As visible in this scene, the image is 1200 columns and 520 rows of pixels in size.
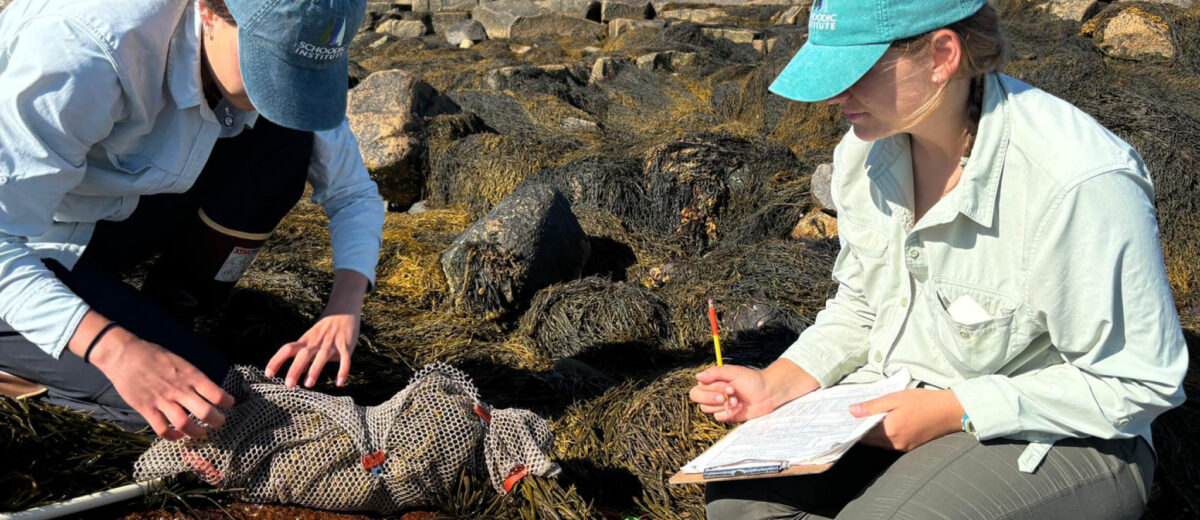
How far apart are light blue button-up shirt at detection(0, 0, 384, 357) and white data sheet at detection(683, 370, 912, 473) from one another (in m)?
1.56

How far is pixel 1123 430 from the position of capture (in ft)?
6.22

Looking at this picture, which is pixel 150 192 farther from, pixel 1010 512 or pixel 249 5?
pixel 1010 512

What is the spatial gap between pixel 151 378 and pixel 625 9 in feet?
54.3

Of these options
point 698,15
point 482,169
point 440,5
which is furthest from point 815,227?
point 440,5

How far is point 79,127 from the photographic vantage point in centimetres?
226

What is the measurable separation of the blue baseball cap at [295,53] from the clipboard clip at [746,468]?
1243 mm

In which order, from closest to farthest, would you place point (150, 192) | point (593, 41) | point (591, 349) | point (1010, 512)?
point (1010, 512) → point (150, 192) → point (591, 349) → point (593, 41)

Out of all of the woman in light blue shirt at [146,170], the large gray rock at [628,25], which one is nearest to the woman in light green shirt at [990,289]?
the woman in light blue shirt at [146,170]

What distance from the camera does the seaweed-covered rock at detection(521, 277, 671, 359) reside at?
3943 millimetres

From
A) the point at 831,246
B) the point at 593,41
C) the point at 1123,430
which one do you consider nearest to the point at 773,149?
the point at 831,246

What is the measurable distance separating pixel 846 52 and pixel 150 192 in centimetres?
189

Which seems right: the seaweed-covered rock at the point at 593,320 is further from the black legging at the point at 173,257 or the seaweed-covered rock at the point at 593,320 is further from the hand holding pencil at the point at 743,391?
the hand holding pencil at the point at 743,391

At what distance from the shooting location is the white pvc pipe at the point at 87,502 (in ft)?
7.54

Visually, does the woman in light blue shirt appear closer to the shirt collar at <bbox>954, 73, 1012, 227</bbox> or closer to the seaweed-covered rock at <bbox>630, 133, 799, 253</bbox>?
the shirt collar at <bbox>954, 73, 1012, 227</bbox>
